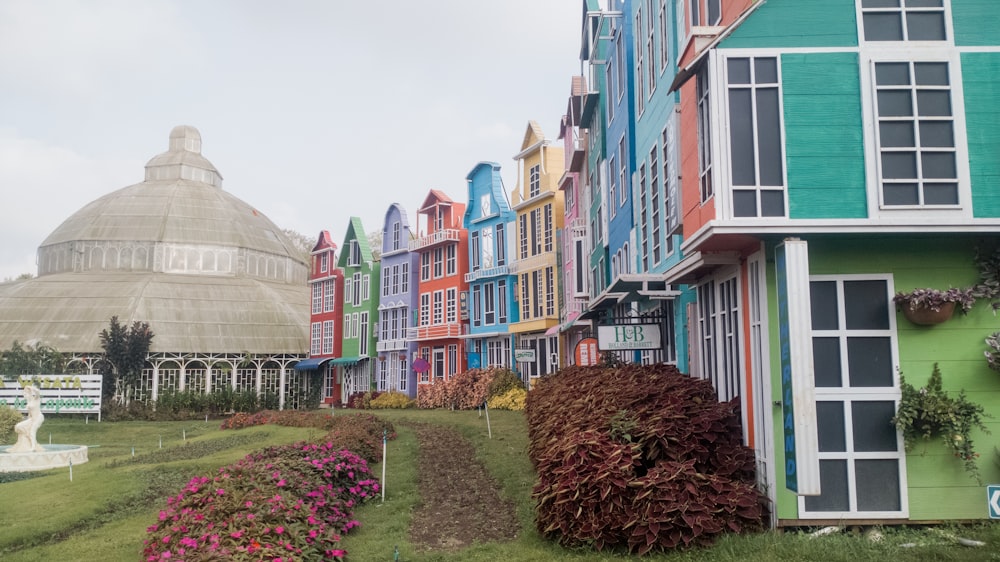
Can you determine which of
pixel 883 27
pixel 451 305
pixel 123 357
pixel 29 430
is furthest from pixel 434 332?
pixel 883 27

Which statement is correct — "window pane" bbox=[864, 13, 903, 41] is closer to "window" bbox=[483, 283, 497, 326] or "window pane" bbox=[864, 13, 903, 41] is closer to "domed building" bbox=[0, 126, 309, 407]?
"window" bbox=[483, 283, 497, 326]

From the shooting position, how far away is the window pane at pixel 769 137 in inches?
330

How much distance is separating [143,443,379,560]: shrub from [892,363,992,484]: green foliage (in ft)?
20.6

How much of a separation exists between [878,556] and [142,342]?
39.7m

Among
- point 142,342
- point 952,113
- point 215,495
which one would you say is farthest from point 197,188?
point 952,113

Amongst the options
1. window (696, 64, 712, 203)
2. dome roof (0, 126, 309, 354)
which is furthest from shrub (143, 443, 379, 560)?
dome roof (0, 126, 309, 354)

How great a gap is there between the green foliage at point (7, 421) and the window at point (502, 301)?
19.3 m

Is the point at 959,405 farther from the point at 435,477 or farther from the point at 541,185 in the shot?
the point at 541,185

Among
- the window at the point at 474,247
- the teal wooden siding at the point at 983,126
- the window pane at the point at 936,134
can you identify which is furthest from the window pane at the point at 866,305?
the window at the point at 474,247

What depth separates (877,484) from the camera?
8.17 metres

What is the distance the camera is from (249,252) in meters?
57.5

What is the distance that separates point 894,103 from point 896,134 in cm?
35

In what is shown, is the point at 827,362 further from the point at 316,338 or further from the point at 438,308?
the point at 316,338

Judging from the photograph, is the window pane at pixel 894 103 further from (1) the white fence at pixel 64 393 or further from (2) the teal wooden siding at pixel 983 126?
(1) the white fence at pixel 64 393
